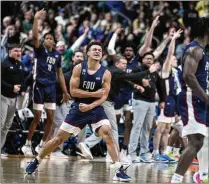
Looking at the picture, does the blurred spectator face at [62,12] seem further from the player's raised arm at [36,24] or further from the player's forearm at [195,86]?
the player's forearm at [195,86]

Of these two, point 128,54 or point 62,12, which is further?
point 62,12

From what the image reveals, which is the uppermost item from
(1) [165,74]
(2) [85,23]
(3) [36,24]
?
(2) [85,23]

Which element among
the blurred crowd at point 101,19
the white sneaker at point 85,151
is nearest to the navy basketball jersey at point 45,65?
the white sneaker at point 85,151

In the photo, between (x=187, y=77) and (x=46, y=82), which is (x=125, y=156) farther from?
(x=187, y=77)

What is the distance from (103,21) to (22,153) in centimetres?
965

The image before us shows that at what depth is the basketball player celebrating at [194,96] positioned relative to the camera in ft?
32.2

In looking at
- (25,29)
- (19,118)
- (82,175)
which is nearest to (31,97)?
(19,118)

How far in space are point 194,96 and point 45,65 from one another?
6.04 meters

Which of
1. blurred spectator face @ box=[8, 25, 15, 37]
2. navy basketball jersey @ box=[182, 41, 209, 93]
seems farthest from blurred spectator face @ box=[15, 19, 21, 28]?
navy basketball jersey @ box=[182, 41, 209, 93]

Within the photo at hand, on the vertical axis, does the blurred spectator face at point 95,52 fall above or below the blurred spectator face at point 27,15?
below

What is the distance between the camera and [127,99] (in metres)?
17.0

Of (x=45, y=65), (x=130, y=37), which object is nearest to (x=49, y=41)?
Answer: (x=45, y=65)

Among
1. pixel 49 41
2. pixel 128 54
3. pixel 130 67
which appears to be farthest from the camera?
pixel 128 54

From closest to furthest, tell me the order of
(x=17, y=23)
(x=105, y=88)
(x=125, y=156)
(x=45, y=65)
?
(x=105, y=88)
(x=45, y=65)
(x=125, y=156)
(x=17, y=23)
